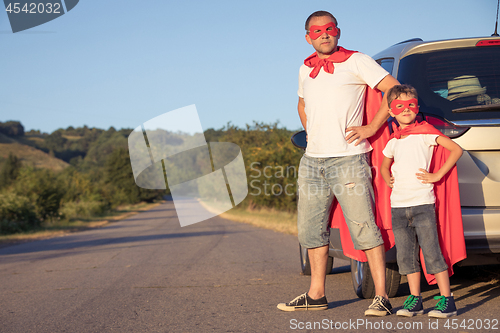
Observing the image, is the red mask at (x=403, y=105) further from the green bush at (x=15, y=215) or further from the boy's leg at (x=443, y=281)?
the green bush at (x=15, y=215)

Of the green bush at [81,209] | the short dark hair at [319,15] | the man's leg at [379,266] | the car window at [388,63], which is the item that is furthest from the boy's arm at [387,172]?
the green bush at [81,209]

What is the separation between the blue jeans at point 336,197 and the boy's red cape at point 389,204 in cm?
15

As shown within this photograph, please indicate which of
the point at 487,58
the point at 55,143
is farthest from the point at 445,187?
the point at 55,143

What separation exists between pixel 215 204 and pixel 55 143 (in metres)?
110

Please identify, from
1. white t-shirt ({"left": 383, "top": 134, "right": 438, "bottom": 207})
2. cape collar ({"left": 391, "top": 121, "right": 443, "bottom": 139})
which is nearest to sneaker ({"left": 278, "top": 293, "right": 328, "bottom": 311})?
white t-shirt ({"left": 383, "top": 134, "right": 438, "bottom": 207})

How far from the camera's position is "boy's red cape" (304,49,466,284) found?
3.28m

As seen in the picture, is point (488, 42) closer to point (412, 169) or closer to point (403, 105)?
point (403, 105)

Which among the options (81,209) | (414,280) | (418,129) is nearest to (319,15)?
(418,129)

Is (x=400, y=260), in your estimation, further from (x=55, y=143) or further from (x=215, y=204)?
(x=55, y=143)

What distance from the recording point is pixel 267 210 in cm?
2697

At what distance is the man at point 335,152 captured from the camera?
3334 millimetres

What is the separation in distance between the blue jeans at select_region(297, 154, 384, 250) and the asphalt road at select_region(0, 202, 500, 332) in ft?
1.91

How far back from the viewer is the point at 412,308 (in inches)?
129

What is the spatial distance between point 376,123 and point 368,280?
4.46ft
